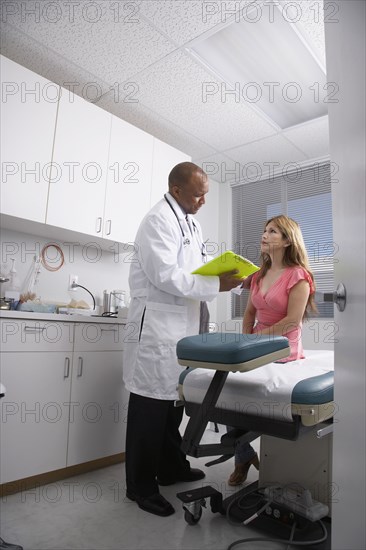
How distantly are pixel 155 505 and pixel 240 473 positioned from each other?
1.82 ft

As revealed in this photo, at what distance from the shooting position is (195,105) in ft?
9.52

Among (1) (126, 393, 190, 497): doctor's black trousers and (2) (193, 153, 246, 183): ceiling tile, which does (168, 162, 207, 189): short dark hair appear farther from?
(2) (193, 153, 246, 183): ceiling tile

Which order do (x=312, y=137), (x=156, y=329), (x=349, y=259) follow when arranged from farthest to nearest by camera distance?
(x=312, y=137), (x=156, y=329), (x=349, y=259)

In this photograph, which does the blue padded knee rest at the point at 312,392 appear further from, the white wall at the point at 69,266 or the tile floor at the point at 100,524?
the white wall at the point at 69,266

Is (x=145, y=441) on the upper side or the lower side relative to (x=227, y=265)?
lower

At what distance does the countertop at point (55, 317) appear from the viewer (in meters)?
1.88

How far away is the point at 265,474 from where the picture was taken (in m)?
1.81

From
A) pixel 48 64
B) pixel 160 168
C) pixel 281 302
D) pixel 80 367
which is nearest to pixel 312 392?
pixel 281 302

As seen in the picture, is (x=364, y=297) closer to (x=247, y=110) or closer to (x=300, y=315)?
(x=300, y=315)

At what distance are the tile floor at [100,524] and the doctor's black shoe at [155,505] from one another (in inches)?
0.9

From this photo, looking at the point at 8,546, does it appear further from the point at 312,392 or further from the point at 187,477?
the point at 312,392

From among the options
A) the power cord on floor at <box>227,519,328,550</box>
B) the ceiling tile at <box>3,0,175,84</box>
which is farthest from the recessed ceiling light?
the power cord on floor at <box>227,519,328,550</box>

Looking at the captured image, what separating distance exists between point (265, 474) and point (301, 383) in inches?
32.4

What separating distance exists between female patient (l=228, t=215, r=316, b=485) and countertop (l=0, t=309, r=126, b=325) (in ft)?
2.60
